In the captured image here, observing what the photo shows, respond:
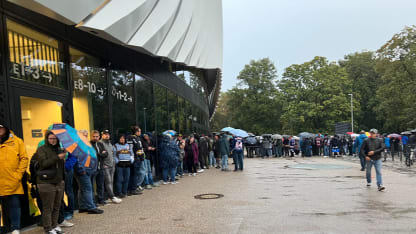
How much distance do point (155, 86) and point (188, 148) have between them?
307 cm

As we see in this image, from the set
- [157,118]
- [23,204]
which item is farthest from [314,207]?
[157,118]

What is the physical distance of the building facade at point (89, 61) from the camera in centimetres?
706

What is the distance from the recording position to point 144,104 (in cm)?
1334

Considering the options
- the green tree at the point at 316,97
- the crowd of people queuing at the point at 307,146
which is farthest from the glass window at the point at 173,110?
the green tree at the point at 316,97

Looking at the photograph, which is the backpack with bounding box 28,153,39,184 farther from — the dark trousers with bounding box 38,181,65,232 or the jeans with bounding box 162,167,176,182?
the jeans with bounding box 162,167,176,182

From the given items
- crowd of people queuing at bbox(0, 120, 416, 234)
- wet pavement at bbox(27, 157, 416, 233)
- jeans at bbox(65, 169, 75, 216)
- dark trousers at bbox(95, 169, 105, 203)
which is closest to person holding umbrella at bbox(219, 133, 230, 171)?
crowd of people queuing at bbox(0, 120, 416, 234)

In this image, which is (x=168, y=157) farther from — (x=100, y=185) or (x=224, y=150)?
(x=224, y=150)

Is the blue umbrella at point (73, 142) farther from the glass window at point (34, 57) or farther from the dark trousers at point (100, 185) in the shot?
the dark trousers at point (100, 185)

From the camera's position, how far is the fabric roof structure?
7570 mm

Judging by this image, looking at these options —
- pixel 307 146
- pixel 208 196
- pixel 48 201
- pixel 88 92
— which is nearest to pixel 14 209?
pixel 48 201

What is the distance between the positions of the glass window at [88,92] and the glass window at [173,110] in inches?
249

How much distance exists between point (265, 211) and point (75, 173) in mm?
4190

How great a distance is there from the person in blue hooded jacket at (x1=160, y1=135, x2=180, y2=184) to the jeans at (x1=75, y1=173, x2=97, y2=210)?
4884 mm

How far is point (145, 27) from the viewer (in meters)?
10.7
